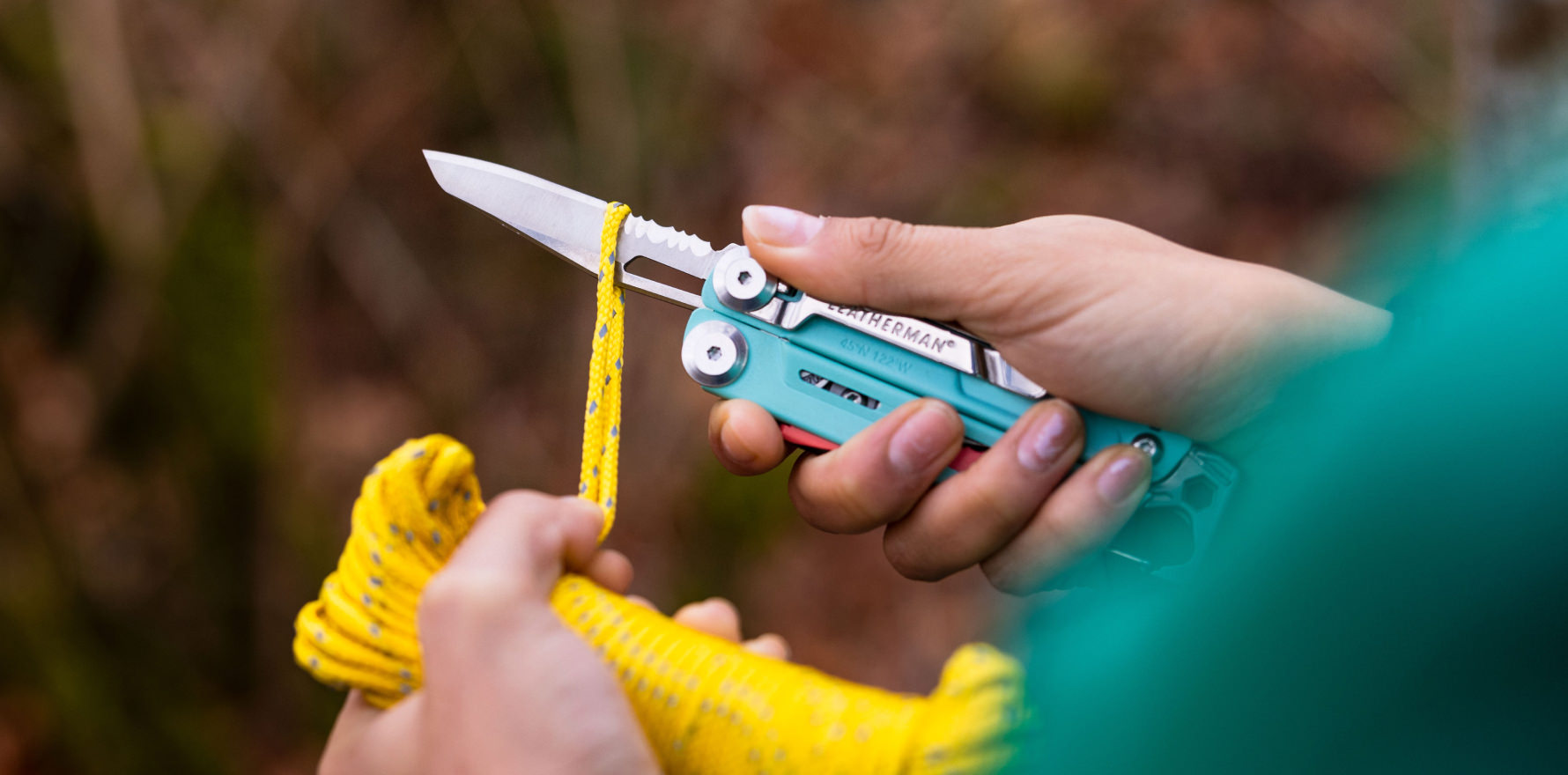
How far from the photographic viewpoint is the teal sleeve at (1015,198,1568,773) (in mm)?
344

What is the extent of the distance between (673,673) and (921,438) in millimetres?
289

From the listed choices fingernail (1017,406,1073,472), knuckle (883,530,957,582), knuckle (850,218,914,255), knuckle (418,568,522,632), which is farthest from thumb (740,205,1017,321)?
knuckle (418,568,522,632)

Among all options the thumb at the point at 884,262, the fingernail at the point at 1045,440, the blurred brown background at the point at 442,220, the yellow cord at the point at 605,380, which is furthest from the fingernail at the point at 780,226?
the blurred brown background at the point at 442,220

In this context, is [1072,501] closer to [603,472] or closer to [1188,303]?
[1188,303]

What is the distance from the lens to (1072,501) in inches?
29.3

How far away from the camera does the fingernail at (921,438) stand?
0.72m

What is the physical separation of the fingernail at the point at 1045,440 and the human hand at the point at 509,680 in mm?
381

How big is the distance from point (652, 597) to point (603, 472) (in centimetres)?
96

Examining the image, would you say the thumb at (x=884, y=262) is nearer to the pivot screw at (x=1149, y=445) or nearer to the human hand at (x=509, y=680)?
the pivot screw at (x=1149, y=445)

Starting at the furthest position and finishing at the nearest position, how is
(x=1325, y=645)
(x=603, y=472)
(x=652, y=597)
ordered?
(x=652, y=597) < (x=603, y=472) < (x=1325, y=645)

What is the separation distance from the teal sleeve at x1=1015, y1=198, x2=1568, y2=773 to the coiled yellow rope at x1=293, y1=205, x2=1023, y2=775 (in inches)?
4.0

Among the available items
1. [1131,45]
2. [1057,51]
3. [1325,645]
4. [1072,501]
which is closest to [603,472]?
[1072,501]

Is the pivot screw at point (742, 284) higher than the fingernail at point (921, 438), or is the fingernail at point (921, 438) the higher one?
the pivot screw at point (742, 284)

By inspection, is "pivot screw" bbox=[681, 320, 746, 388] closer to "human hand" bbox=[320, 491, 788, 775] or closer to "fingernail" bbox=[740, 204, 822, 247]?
"fingernail" bbox=[740, 204, 822, 247]
